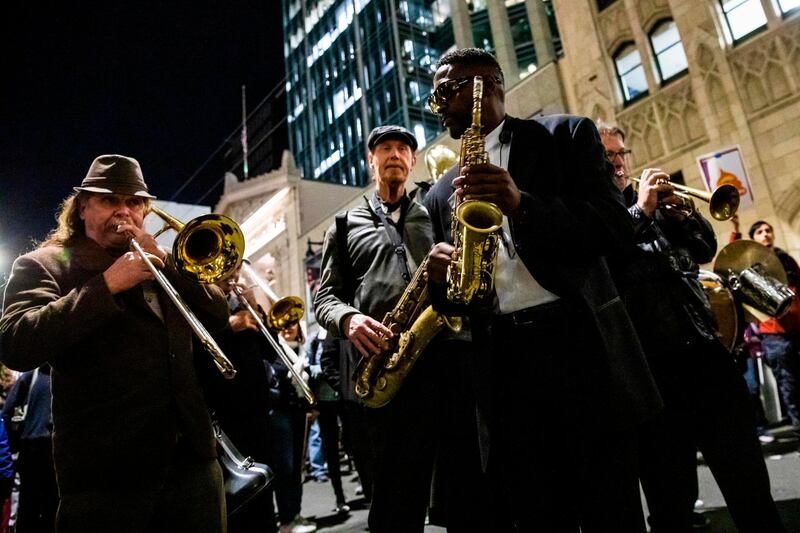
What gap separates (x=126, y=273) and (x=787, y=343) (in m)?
7.47

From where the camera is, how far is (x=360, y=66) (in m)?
40.0

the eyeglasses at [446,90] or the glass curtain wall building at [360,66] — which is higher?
the glass curtain wall building at [360,66]

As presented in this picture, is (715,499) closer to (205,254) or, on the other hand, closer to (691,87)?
(205,254)

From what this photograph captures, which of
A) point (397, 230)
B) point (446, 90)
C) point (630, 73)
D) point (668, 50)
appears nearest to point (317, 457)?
point (397, 230)

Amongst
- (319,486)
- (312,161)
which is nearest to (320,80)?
(312,161)

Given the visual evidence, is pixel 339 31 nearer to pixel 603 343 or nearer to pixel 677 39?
pixel 677 39

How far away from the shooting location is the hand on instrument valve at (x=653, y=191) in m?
2.93

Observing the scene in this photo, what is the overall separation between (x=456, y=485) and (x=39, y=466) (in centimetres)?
500

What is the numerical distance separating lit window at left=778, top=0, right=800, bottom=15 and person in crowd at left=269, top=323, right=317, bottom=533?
12776mm

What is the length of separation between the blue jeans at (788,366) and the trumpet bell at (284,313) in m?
6.14

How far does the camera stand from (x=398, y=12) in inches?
1407

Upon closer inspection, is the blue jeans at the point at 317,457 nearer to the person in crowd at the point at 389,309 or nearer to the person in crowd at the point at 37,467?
the person in crowd at the point at 37,467

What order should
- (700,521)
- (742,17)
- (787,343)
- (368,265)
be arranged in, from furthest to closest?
1. (742,17)
2. (787,343)
3. (700,521)
4. (368,265)

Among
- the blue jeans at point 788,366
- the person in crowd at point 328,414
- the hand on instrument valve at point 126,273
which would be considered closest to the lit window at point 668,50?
the blue jeans at point 788,366
